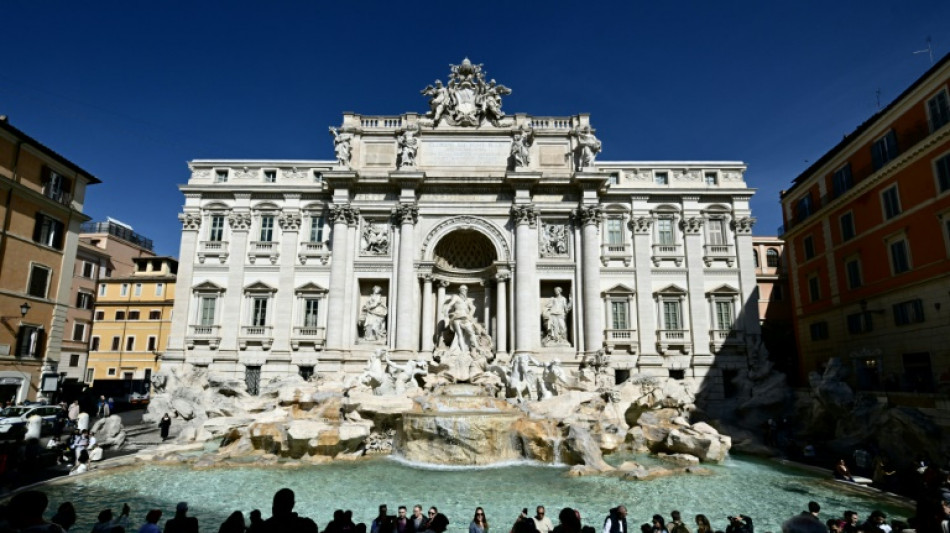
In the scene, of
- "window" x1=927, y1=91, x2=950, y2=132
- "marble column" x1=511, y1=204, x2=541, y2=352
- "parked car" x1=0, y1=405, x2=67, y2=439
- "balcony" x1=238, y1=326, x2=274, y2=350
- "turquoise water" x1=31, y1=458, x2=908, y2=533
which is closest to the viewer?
"turquoise water" x1=31, y1=458, x2=908, y2=533

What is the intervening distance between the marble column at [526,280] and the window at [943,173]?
17377mm

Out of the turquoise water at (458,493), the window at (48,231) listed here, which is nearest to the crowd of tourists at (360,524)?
the turquoise water at (458,493)

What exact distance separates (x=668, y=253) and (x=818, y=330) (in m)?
9.32

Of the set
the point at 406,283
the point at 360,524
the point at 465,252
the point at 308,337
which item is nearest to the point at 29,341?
the point at 308,337

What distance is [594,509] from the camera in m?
11.6

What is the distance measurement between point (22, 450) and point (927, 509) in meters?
20.6

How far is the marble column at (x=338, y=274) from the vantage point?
90.1ft

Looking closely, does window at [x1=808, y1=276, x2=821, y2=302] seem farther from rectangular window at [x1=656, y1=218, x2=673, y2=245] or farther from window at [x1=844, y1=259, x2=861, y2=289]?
rectangular window at [x1=656, y1=218, x2=673, y2=245]

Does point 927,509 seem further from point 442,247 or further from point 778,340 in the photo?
point 778,340

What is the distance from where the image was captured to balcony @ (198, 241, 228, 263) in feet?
95.5

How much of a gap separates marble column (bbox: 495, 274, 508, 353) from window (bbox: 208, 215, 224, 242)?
54.4 feet

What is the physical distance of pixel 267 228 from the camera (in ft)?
97.4

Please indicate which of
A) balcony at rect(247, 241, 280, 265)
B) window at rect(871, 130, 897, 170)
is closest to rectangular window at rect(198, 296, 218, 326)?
balcony at rect(247, 241, 280, 265)

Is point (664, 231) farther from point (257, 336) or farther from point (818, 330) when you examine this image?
point (257, 336)
